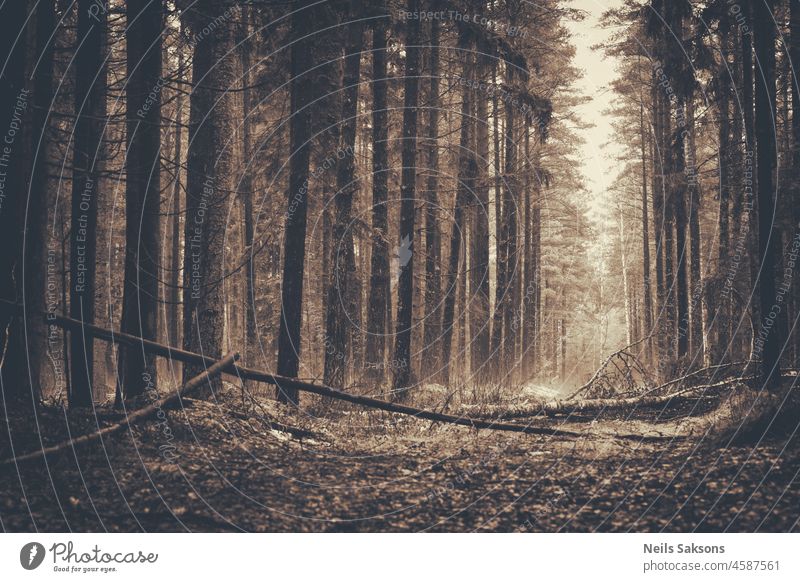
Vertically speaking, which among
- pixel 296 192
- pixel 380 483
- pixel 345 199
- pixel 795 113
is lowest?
pixel 380 483

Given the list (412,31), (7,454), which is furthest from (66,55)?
(7,454)

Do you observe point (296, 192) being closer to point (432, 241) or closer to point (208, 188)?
point (208, 188)

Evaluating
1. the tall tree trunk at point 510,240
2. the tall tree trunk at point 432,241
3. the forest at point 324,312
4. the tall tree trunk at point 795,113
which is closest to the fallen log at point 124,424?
the forest at point 324,312

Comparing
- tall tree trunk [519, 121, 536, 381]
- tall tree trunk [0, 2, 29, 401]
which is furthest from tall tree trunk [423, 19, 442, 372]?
tall tree trunk [0, 2, 29, 401]

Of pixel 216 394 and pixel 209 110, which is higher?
pixel 209 110

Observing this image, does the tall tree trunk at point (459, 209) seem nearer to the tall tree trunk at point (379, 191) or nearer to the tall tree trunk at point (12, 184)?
the tall tree trunk at point (379, 191)

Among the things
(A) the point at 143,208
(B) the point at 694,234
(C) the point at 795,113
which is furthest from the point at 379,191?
(B) the point at 694,234

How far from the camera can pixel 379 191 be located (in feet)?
49.3

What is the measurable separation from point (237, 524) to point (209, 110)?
733 centimetres

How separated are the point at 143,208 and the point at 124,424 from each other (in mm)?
3421

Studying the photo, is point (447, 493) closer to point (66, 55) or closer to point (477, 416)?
point (477, 416)

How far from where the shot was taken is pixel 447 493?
6.47 metres
